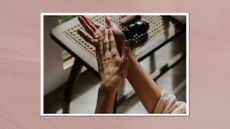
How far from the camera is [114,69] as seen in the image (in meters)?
1.05

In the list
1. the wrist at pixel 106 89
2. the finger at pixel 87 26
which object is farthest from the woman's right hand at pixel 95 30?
the wrist at pixel 106 89

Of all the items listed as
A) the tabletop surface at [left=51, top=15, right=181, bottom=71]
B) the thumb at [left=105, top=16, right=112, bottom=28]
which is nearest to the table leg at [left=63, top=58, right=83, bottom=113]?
the tabletop surface at [left=51, top=15, right=181, bottom=71]

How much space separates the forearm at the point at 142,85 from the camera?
1042mm

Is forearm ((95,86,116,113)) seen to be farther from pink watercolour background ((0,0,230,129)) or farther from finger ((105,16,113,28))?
finger ((105,16,113,28))

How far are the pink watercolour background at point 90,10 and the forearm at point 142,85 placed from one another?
5 cm

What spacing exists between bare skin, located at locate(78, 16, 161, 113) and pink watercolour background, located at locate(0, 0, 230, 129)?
0.13 feet

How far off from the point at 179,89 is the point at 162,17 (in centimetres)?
20

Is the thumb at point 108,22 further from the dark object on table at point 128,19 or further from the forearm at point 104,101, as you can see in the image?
the forearm at point 104,101

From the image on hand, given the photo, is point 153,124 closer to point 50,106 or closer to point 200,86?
point 200,86

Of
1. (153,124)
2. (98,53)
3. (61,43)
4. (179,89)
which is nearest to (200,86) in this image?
(179,89)

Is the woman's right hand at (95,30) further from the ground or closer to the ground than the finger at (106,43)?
further from the ground

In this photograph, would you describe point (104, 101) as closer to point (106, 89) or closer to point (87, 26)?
point (106, 89)

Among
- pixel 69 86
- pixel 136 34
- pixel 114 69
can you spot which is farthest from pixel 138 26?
pixel 69 86

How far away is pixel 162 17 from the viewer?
104 centimetres
